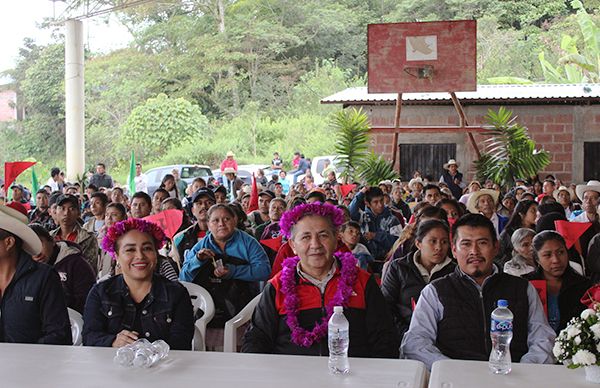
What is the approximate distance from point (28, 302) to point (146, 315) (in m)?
0.60

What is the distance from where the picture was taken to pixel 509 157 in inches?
567

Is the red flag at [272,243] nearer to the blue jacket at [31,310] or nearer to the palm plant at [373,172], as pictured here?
the blue jacket at [31,310]

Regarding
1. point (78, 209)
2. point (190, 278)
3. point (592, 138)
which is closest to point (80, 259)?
point (190, 278)

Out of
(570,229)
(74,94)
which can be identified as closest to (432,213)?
(570,229)

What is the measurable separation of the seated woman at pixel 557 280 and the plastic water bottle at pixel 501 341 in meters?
1.30

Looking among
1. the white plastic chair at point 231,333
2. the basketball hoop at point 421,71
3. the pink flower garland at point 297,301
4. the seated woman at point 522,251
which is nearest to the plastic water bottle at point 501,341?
the pink flower garland at point 297,301

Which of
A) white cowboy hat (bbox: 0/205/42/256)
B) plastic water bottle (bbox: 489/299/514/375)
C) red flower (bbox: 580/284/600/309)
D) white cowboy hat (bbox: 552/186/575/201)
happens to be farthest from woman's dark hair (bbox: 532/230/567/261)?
white cowboy hat (bbox: 552/186/575/201)

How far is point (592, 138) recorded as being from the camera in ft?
56.1

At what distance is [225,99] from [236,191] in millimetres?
18732

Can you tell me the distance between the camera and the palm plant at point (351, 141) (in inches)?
571

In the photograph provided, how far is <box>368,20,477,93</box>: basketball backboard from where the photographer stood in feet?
48.3

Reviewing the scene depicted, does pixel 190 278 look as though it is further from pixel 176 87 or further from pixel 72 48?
pixel 176 87

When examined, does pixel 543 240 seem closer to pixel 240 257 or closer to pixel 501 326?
pixel 501 326

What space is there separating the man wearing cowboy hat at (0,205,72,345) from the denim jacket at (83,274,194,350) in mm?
137
